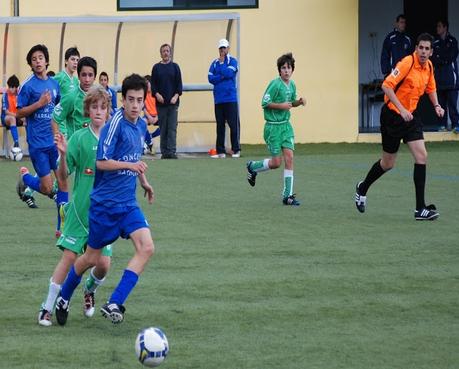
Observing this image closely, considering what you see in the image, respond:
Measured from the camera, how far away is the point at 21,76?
2492cm

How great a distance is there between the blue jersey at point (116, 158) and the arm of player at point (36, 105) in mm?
4641

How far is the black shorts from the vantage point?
44.4 ft

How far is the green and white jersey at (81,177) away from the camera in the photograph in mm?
8164

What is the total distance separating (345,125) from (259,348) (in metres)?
20.5

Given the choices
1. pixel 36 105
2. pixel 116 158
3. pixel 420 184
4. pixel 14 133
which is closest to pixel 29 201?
pixel 36 105

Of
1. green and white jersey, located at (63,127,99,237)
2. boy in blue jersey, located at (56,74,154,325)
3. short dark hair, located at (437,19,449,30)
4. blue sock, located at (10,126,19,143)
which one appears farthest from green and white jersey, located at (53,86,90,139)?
short dark hair, located at (437,19,449,30)

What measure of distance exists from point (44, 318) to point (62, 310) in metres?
0.13

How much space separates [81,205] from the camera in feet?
26.9

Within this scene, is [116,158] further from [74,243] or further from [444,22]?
[444,22]

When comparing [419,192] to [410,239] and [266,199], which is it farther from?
[266,199]

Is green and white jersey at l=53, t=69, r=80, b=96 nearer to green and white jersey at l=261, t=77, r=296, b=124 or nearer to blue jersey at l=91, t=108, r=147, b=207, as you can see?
green and white jersey at l=261, t=77, r=296, b=124

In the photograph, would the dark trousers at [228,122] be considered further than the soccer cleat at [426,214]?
Yes

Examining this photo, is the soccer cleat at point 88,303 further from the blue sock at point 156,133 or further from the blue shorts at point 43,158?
the blue sock at point 156,133

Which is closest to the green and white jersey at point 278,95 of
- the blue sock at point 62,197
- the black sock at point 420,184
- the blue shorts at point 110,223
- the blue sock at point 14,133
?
the black sock at point 420,184
